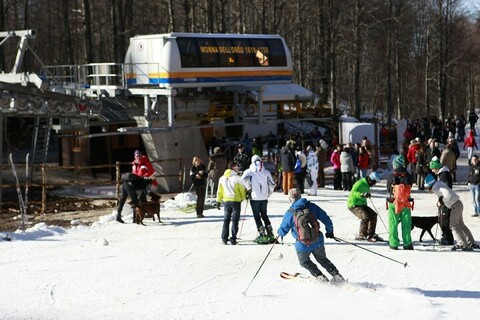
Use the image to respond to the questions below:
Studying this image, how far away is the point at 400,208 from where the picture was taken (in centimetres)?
1434

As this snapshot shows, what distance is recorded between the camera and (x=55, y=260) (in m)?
14.7

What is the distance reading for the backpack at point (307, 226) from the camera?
456 inches

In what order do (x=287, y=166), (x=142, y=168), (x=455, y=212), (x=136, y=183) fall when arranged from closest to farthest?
(x=455, y=212)
(x=136, y=183)
(x=142, y=168)
(x=287, y=166)

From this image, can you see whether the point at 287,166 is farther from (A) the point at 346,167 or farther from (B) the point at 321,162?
(B) the point at 321,162

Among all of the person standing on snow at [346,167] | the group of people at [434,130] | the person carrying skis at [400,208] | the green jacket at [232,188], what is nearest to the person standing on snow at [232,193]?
the green jacket at [232,188]

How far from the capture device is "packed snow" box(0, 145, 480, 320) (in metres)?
11.2

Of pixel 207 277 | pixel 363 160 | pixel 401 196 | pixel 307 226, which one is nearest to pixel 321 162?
pixel 363 160

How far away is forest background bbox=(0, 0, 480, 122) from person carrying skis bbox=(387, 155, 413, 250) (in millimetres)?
25096

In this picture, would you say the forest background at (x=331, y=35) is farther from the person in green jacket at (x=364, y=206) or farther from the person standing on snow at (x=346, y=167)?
the person in green jacket at (x=364, y=206)

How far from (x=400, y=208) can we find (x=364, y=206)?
1.23m

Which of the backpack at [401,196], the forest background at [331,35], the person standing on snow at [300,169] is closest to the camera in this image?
the backpack at [401,196]

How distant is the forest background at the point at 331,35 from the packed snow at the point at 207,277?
22776 mm

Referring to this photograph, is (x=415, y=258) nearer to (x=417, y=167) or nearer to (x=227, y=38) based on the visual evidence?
(x=417, y=167)

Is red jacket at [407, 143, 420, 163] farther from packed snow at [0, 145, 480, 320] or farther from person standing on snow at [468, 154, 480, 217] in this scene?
packed snow at [0, 145, 480, 320]
